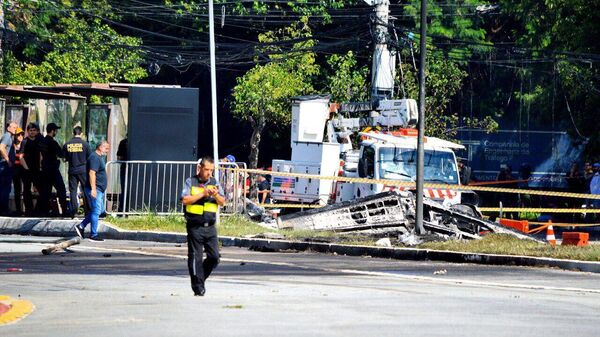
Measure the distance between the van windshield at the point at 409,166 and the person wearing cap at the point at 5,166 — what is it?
333 inches

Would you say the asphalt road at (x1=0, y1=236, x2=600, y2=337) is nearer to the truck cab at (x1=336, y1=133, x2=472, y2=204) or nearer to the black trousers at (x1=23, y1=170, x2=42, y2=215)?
the black trousers at (x1=23, y1=170, x2=42, y2=215)

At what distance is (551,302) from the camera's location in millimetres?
13469

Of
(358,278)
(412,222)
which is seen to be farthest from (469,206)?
(358,278)

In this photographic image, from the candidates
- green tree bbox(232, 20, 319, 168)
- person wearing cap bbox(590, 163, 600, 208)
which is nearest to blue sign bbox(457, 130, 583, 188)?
green tree bbox(232, 20, 319, 168)

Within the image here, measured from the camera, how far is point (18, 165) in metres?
25.6

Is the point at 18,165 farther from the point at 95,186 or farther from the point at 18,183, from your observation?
the point at 95,186

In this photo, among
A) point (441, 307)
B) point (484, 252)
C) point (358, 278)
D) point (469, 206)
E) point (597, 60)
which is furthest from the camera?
point (597, 60)

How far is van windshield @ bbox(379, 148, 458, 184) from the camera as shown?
28938 millimetres

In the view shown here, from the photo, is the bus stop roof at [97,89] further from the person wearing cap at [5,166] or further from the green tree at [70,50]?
the green tree at [70,50]

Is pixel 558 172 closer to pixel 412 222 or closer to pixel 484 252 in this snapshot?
pixel 412 222

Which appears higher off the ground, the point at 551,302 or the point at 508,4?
the point at 508,4

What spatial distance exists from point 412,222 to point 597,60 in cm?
1223

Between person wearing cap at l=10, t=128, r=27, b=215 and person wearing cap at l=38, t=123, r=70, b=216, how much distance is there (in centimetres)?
46

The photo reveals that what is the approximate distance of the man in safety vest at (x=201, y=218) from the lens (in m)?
13.1
